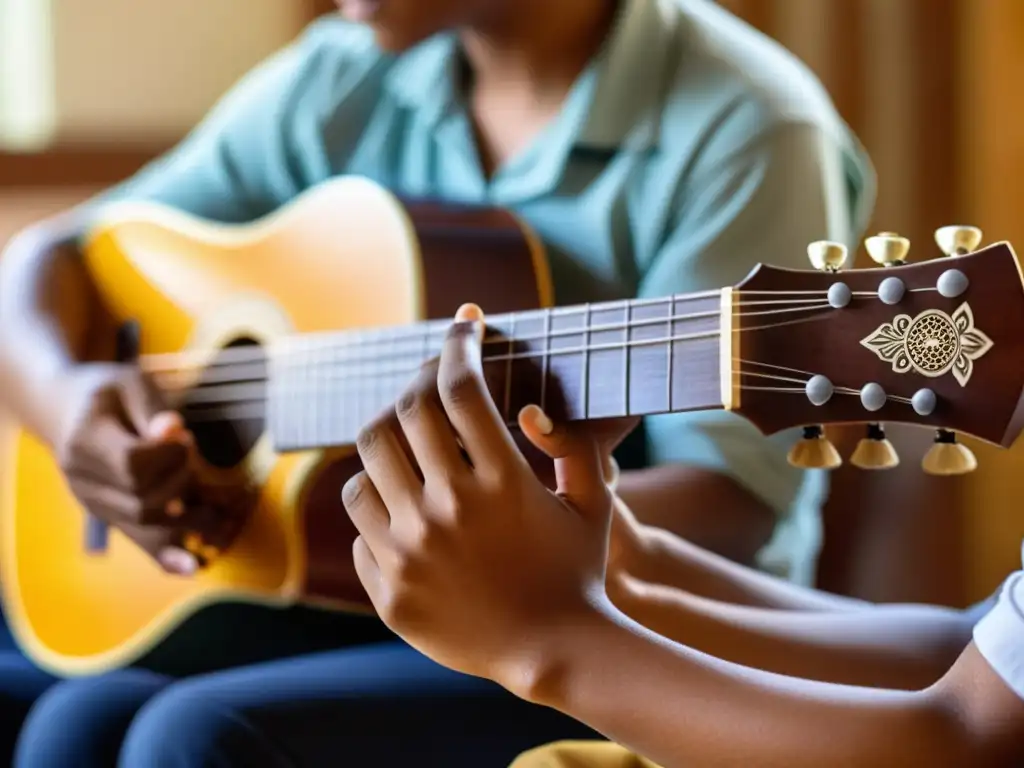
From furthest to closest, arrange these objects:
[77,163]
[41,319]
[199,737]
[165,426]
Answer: [77,163] < [41,319] < [165,426] < [199,737]

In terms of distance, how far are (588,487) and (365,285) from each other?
32 cm

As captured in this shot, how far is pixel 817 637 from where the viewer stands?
651 mm

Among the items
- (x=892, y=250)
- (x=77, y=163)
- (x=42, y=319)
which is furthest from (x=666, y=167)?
(x=77, y=163)

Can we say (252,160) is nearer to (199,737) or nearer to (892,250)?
(199,737)

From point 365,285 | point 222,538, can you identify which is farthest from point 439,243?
point 222,538

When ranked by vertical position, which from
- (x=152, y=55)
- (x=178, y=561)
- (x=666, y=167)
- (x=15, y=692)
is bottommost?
A: (x=15, y=692)

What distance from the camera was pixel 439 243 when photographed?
2.66 ft

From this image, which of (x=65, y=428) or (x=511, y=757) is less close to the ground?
(x=65, y=428)

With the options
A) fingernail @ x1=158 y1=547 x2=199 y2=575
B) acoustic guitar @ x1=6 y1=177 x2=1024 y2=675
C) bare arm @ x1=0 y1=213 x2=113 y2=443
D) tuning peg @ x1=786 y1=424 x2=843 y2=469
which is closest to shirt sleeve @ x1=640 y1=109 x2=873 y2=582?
acoustic guitar @ x1=6 y1=177 x2=1024 y2=675

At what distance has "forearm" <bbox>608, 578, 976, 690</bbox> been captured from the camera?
0.64m

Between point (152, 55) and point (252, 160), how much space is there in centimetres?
56

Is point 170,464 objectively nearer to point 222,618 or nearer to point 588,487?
point 222,618

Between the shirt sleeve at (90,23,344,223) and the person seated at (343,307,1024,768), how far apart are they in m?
0.52

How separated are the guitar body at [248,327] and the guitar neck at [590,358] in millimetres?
59
